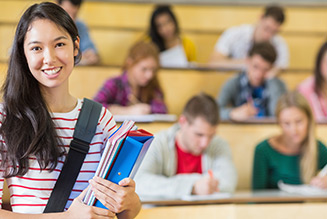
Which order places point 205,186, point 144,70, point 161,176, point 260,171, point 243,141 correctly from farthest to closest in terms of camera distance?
point 144,70, point 243,141, point 260,171, point 161,176, point 205,186

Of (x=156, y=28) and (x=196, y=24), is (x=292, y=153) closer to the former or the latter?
(x=156, y=28)

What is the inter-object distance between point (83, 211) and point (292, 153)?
1.07 m

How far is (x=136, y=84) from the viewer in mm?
1812

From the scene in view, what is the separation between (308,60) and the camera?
2.73 metres

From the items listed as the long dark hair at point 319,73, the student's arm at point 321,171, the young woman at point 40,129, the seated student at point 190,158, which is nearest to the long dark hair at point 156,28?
the long dark hair at point 319,73

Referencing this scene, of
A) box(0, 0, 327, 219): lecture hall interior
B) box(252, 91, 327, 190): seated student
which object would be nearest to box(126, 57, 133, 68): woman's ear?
box(0, 0, 327, 219): lecture hall interior

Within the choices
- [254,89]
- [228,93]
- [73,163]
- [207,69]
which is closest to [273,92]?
[254,89]

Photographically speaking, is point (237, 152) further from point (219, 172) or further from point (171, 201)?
point (171, 201)

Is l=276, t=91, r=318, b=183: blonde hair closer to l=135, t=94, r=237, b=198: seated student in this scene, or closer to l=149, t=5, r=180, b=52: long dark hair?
l=135, t=94, r=237, b=198: seated student

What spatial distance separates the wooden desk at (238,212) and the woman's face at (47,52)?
16.9 inches

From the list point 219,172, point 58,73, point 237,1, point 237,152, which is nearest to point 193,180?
point 219,172

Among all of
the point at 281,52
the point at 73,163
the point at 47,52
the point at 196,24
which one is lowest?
the point at 73,163

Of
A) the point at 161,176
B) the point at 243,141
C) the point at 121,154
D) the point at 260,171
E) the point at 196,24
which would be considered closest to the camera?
the point at 121,154

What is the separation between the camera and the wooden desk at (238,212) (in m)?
1.04
